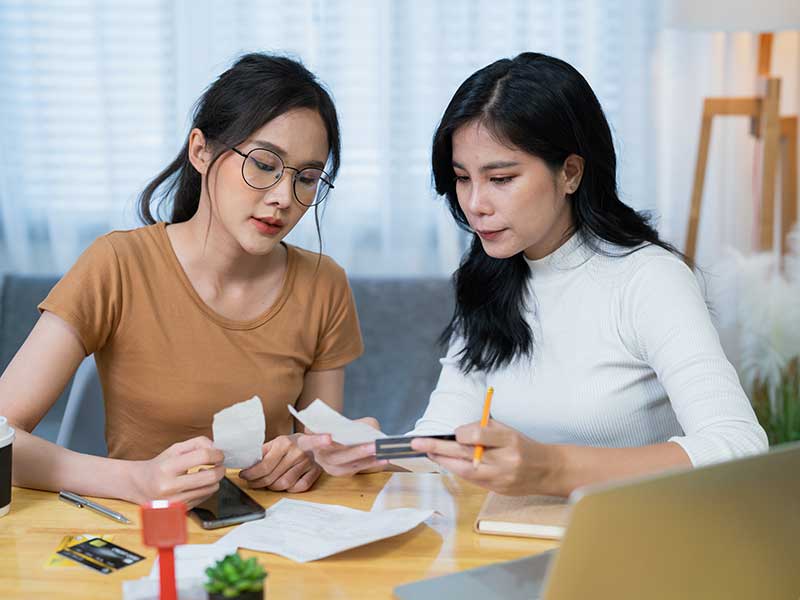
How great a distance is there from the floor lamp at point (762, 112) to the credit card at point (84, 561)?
2126mm

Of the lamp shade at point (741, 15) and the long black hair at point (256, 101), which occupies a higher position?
the lamp shade at point (741, 15)

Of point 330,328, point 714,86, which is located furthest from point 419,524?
point 714,86

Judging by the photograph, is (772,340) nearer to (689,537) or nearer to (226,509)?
(226,509)

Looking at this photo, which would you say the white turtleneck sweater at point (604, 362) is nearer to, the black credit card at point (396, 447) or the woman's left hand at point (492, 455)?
the woman's left hand at point (492, 455)

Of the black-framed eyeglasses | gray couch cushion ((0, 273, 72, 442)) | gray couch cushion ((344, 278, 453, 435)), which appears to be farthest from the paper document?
gray couch cushion ((0, 273, 72, 442))

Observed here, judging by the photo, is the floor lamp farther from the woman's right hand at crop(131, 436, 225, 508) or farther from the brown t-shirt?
the woman's right hand at crop(131, 436, 225, 508)

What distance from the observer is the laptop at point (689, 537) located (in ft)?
2.47

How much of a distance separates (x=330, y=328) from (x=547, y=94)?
633 mm

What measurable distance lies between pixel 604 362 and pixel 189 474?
2.22 feet

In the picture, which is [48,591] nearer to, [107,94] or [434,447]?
[434,447]

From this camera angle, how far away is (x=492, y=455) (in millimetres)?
1152

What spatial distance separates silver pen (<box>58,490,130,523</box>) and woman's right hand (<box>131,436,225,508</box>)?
0.17 feet

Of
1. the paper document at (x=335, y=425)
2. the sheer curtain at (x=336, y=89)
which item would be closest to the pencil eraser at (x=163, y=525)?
the paper document at (x=335, y=425)

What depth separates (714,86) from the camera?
299 centimetres
